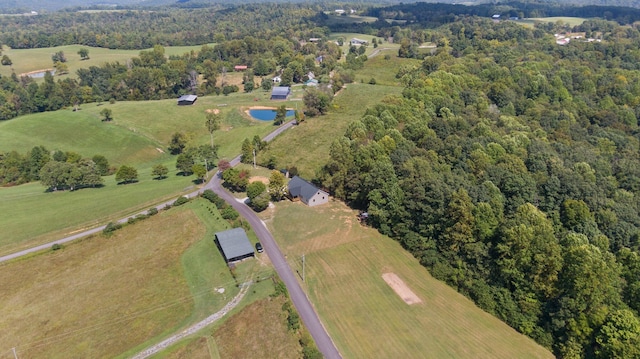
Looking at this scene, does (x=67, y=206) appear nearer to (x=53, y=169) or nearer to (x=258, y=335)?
(x=53, y=169)

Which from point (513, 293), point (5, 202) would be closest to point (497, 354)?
point (513, 293)

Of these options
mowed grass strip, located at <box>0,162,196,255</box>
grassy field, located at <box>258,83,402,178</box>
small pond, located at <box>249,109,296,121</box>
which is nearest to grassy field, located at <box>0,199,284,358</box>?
mowed grass strip, located at <box>0,162,196,255</box>

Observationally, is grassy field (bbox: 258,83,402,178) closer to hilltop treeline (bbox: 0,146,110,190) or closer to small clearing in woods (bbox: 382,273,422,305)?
small clearing in woods (bbox: 382,273,422,305)

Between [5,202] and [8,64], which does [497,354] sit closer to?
[5,202]

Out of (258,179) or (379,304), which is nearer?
(379,304)

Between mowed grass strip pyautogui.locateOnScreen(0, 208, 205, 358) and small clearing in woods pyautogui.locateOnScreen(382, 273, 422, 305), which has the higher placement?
mowed grass strip pyautogui.locateOnScreen(0, 208, 205, 358)

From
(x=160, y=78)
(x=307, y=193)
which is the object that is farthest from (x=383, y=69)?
(x=307, y=193)

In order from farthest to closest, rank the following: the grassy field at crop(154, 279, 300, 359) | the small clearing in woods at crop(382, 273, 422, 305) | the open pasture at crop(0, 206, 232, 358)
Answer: the small clearing in woods at crop(382, 273, 422, 305)
the open pasture at crop(0, 206, 232, 358)
the grassy field at crop(154, 279, 300, 359)
